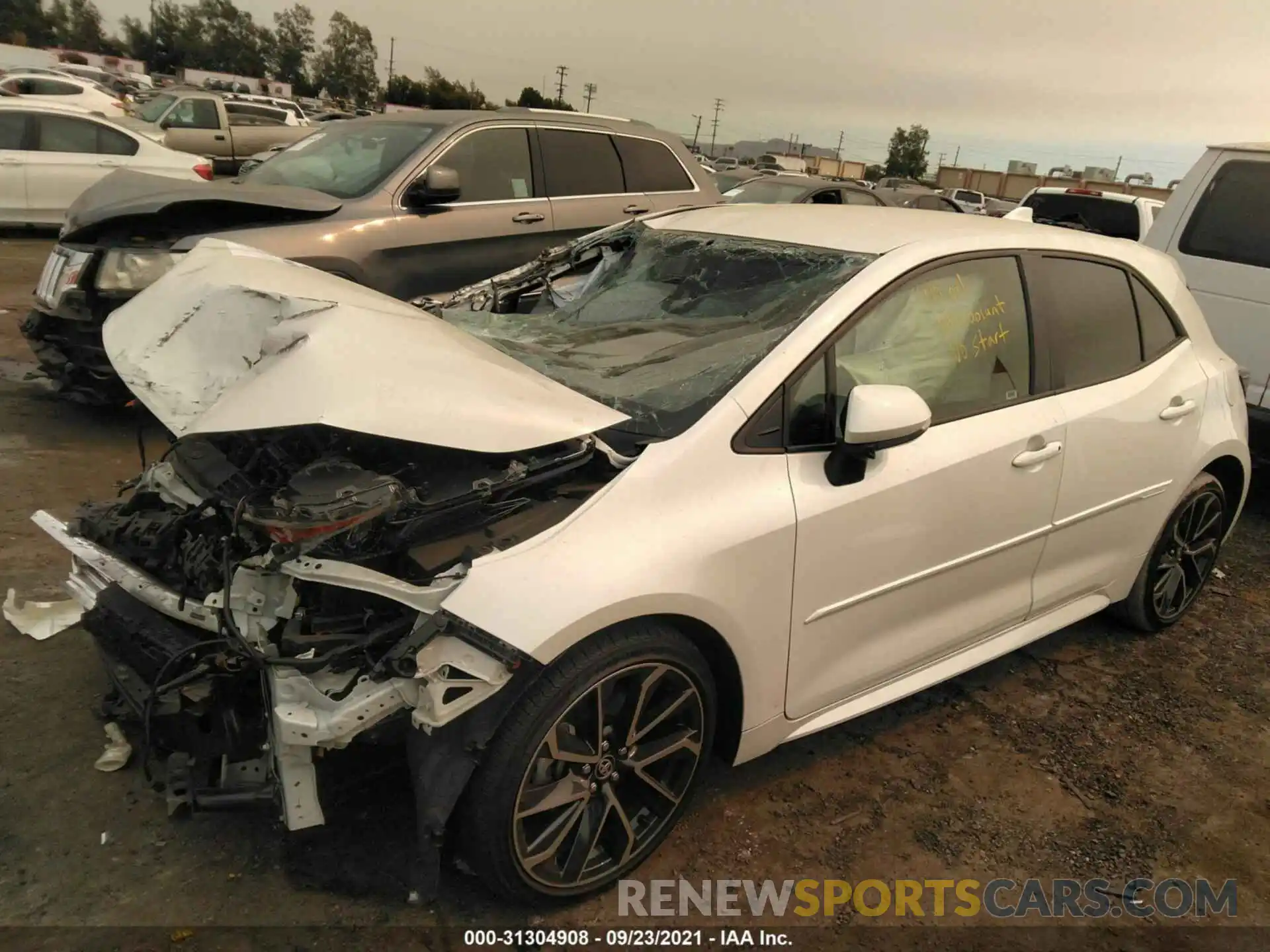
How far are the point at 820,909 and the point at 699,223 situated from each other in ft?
8.34

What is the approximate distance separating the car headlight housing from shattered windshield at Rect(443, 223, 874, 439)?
2.36m

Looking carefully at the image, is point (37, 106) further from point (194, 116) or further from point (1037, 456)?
point (1037, 456)

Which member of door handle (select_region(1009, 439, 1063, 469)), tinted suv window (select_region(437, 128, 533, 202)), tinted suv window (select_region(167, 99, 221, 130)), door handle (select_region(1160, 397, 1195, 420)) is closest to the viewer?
door handle (select_region(1009, 439, 1063, 469))

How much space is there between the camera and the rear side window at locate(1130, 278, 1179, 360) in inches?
143

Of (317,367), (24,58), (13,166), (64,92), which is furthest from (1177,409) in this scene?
(24,58)

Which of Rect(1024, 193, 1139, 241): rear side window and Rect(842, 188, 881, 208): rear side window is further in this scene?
Rect(842, 188, 881, 208): rear side window

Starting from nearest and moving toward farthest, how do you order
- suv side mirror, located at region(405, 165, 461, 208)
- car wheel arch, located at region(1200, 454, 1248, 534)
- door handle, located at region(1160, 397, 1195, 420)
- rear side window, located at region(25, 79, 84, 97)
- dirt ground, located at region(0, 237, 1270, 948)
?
dirt ground, located at region(0, 237, 1270, 948), door handle, located at region(1160, 397, 1195, 420), car wheel arch, located at region(1200, 454, 1248, 534), suv side mirror, located at region(405, 165, 461, 208), rear side window, located at region(25, 79, 84, 97)

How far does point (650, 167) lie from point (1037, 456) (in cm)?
486

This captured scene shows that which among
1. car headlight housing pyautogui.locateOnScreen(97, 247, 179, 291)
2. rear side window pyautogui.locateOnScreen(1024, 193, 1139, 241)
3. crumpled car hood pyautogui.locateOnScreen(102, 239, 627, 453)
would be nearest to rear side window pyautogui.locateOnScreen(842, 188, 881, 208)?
rear side window pyautogui.locateOnScreen(1024, 193, 1139, 241)

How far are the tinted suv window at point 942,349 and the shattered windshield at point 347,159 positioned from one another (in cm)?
397

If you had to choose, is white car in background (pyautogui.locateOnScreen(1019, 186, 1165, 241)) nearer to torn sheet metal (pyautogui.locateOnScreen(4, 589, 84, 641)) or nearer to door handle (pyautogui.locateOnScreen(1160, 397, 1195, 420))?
door handle (pyautogui.locateOnScreen(1160, 397, 1195, 420))

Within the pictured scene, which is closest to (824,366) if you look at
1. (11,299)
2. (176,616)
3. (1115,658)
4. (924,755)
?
(924,755)

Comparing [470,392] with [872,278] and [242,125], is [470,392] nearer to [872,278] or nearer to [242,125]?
[872,278]

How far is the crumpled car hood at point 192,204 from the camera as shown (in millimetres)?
4824
